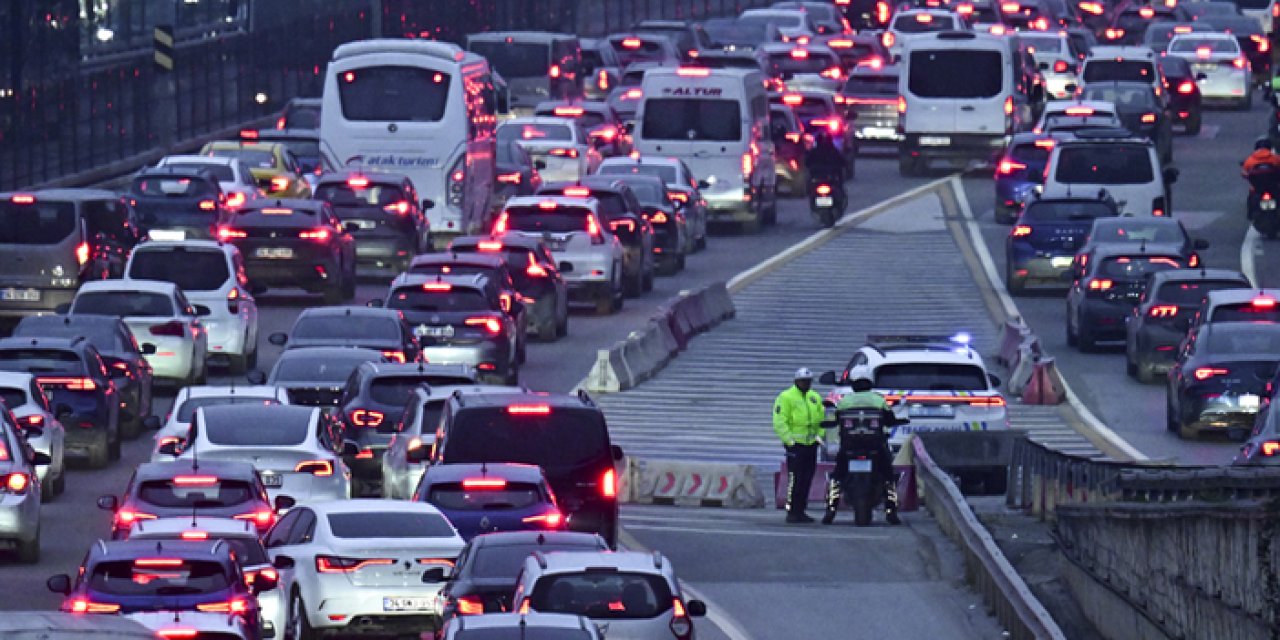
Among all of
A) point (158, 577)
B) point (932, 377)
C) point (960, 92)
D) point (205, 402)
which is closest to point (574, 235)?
point (932, 377)

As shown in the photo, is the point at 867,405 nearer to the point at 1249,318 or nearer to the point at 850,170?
the point at 1249,318

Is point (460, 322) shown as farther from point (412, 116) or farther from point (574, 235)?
point (412, 116)

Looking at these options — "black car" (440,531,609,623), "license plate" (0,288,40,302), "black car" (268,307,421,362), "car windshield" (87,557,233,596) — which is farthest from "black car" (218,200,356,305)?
"car windshield" (87,557,233,596)

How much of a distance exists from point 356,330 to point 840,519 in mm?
7056

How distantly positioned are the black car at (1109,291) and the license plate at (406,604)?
73.8 ft

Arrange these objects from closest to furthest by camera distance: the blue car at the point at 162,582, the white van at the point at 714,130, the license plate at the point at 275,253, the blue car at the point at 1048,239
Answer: the blue car at the point at 162,582, the license plate at the point at 275,253, the blue car at the point at 1048,239, the white van at the point at 714,130

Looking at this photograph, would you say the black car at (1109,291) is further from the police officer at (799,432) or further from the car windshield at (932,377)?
the police officer at (799,432)

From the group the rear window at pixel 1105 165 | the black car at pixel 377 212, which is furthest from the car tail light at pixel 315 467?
the rear window at pixel 1105 165

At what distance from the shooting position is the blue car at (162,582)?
797 inches

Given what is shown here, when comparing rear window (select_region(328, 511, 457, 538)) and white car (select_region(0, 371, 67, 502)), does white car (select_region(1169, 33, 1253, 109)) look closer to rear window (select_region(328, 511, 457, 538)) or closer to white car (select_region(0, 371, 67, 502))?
white car (select_region(0, 371, 67, 502))

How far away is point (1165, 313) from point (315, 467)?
50.8ft

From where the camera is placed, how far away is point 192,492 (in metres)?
25.4

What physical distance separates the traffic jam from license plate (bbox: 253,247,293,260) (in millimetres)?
94

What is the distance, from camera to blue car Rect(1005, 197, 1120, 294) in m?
50.2
